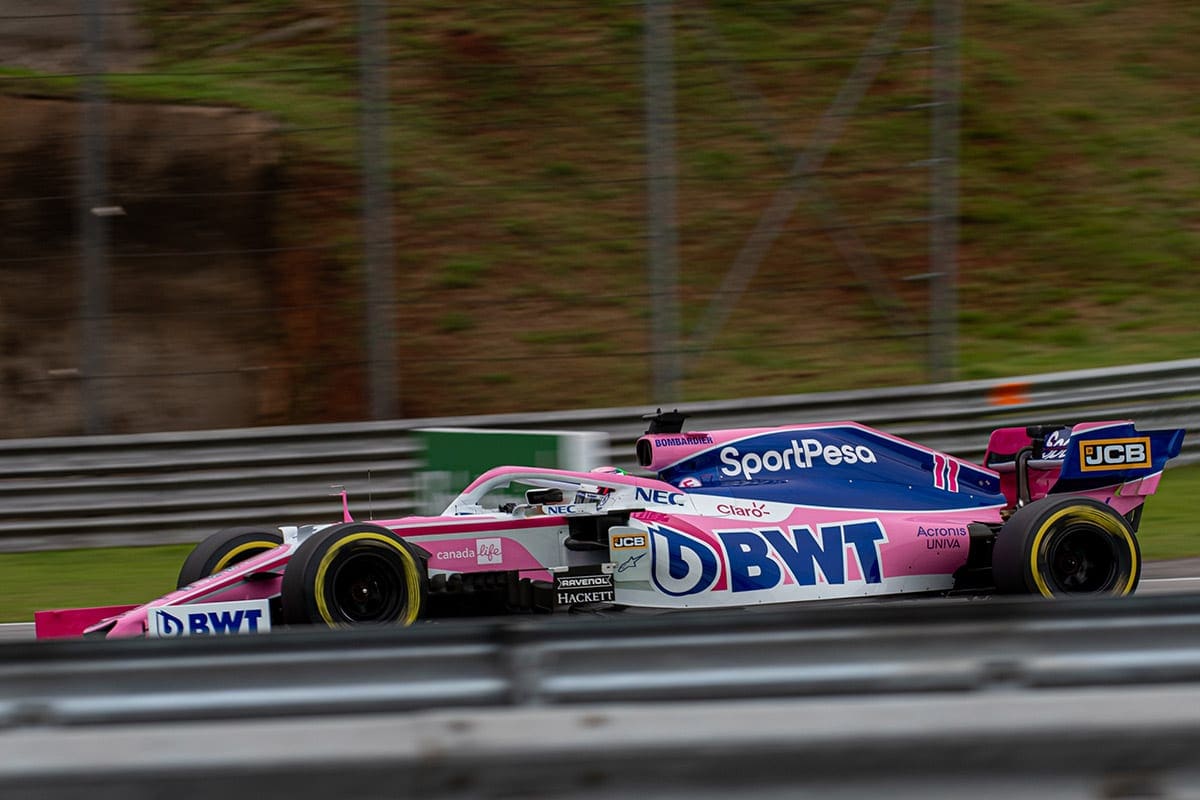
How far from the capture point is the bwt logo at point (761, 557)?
7621 mm

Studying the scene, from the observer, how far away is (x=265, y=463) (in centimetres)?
1183

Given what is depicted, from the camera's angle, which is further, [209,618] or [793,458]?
[793,458]

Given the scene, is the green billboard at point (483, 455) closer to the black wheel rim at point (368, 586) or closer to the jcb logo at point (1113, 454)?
the black wheel rim at point (368, 586)

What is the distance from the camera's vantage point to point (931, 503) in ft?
28.1

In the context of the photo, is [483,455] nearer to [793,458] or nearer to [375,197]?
[793,458]

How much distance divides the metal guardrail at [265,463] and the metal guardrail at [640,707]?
26.0 ft

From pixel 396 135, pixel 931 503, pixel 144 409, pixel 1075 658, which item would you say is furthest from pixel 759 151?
pixel 1075 658

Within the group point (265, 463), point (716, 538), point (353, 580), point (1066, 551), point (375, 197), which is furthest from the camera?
point (375, 197)

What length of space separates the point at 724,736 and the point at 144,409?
449 inches

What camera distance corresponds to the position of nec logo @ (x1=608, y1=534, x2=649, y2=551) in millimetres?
7570

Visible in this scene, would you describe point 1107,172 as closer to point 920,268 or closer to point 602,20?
point 920,268

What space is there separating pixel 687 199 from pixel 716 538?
986 cm

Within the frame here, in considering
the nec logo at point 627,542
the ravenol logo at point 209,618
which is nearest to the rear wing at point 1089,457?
the nec logo at point 627,542

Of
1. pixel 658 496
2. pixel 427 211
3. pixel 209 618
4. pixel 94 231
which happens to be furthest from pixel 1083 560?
pixel 427 211
